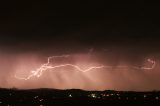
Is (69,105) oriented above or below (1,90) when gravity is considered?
below

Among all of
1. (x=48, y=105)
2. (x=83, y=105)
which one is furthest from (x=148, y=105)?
(x=48, y=105)

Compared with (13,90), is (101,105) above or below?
below

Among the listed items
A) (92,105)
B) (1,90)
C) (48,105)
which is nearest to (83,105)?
(92,105)

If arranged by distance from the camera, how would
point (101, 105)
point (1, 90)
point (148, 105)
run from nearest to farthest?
point (148, 105), point (101, 105), point (1, 90)

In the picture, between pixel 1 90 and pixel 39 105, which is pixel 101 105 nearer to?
pixel 39 105

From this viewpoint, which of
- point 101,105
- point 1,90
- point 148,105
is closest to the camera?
point 148,105

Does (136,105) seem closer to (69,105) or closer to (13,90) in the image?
(69,105)

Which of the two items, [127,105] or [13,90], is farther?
[13,90]

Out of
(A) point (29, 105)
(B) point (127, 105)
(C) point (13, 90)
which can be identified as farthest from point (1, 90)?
(B) point (127, 105)

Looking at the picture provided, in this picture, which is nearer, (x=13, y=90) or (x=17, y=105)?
(x=17, y=105)
